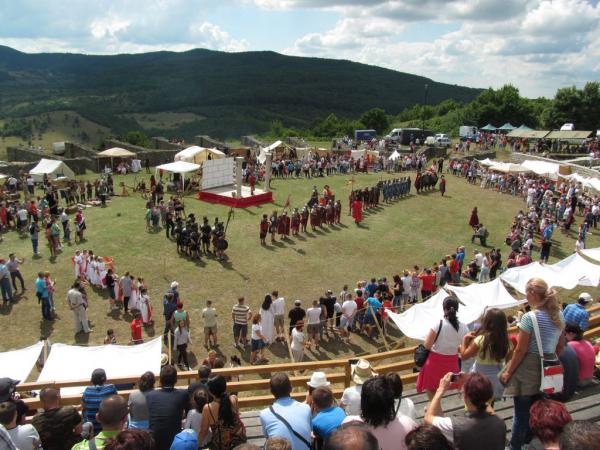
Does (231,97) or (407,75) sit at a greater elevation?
(407,75)

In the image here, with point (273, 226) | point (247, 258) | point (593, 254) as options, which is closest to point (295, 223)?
point (273, 226)

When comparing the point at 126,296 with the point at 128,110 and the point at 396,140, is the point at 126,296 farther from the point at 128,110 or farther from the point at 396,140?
the point at 128,110

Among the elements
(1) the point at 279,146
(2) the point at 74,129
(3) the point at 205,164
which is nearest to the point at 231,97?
(2) the point at 74,129

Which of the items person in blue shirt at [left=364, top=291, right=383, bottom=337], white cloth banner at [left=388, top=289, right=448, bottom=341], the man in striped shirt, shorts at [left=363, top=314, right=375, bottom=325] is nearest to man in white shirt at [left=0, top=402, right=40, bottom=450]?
the man in striped shirt

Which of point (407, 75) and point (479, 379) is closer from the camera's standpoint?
point (479, 379)

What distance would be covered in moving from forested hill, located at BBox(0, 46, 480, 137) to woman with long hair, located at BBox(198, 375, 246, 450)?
359ft

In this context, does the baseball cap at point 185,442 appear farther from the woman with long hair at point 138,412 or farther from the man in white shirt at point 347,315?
the man in white shirt at point 347,315

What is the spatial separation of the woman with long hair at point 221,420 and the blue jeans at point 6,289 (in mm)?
10834

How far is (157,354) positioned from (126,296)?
16.8ft

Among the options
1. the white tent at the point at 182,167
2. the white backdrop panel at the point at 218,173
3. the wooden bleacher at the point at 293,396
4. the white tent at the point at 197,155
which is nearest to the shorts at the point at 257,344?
the wooden bleacher at the point at 293,396

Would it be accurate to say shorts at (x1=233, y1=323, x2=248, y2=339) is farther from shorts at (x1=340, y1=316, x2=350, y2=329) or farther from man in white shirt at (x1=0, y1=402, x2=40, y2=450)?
man in white shirt at (x1=0, y1=402, x2=40, y2=450)

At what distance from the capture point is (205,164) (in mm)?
25203

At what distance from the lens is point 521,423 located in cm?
473

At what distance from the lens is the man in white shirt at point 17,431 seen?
4137 millimetres
